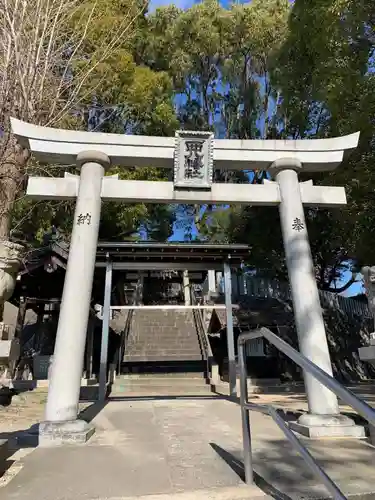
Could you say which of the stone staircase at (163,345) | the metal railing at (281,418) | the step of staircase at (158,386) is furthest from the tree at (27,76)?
the stone staircase at (163,345)

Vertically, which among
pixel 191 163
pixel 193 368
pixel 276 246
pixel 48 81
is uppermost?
pixel 48 81

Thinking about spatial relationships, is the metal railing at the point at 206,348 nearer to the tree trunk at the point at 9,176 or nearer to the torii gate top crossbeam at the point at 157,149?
the torii gate top crossbeam at the point at 157,149

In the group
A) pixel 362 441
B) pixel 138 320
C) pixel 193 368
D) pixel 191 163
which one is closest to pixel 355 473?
pixel 362 441

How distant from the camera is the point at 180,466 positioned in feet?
10.6

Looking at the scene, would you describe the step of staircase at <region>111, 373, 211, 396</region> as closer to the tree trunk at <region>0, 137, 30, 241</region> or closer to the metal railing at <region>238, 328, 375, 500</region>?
the tree trunk at <region>0, 137, 30, 241</region>

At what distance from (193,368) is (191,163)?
8.12 meters

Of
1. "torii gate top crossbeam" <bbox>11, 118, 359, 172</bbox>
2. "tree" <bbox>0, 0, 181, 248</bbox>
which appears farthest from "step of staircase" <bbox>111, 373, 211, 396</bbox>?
"torii gate top crossbeam" <bbox>11, 118, 359, 172</bbox>

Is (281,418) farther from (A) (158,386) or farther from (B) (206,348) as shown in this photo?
(B) (206,348)

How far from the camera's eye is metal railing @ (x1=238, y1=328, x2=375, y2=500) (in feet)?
5.03

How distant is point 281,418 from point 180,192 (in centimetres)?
429

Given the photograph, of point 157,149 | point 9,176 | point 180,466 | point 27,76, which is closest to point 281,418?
point 180,466

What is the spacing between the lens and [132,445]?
4074 millimetres

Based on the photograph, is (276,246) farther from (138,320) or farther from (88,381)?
(88,381)

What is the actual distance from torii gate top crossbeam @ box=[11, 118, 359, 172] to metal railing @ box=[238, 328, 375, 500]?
3997 millimetres
